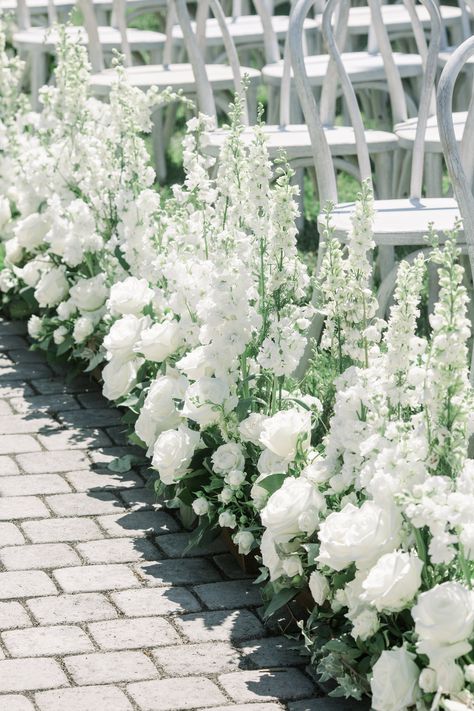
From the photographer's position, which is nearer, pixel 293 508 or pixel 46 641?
pixel 293 508

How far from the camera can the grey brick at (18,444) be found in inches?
143

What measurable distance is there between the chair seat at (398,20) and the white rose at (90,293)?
217 centimetres

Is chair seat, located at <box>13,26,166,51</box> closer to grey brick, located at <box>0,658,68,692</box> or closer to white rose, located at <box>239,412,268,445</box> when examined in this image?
white rose, located at <box>239,412,268,445</box>

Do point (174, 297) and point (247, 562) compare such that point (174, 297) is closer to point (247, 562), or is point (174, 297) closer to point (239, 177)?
point (239, 177)

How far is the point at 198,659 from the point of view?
2609 mm

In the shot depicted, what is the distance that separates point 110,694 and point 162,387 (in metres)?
0.84

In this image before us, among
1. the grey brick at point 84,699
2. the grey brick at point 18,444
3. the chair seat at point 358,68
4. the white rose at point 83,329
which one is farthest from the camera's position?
the chair seat at point 358,68

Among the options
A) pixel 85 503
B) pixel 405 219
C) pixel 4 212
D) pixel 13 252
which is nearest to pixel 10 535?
pixel 85 503

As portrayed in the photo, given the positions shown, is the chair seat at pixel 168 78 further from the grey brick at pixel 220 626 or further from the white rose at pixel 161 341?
the grey brick at pixel 220 626

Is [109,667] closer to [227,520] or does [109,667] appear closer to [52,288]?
[227,520]

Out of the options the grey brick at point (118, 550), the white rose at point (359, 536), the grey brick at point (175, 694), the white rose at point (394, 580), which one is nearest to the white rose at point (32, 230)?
the grey brick at point (118, 550)

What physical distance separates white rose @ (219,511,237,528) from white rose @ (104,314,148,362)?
0.66 m

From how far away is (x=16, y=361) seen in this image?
14.3 feet

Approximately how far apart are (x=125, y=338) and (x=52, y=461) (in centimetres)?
44
